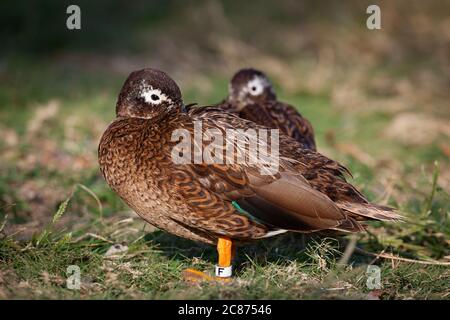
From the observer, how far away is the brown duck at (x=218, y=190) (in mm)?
3969

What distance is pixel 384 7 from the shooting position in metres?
11.1

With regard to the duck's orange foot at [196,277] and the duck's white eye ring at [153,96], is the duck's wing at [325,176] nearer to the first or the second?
the duck's white eye ring at [153,96]

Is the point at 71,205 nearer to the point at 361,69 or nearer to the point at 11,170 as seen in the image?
the point at 11,170

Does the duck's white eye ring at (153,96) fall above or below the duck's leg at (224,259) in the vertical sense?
above

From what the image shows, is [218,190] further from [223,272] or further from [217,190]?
[223,272]

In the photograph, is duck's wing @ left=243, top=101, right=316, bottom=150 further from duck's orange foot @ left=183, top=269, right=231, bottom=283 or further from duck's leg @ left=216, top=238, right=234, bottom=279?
duck's orange foot @ left=183, top=269, right=231, bottom=283

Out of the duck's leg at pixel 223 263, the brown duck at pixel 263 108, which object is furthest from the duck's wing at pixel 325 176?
the duck's leg at pixel 223 263

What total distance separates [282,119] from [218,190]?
1.55 meters

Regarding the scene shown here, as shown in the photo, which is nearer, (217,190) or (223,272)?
(217,190)

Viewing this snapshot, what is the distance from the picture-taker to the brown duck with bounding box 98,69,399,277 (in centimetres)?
397

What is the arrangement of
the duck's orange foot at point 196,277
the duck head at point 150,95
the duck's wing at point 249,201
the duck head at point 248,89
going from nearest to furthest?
the duck's wing at point 249,201
the duck's orange foot at point 196,277
the duck head at point 150,95
the duck head at point 248,89

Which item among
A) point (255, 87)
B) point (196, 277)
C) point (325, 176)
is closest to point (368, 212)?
point (325, 176)

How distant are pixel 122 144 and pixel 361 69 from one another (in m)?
6.11

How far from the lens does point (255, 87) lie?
6203 mm
